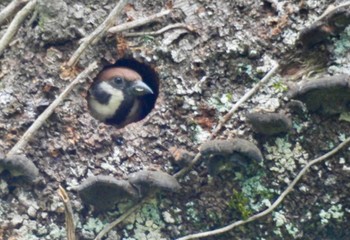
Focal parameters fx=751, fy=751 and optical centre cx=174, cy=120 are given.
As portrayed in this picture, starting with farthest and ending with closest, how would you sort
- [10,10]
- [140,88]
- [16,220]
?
1. [140,88]
2. [10,10]
3. [16,220]

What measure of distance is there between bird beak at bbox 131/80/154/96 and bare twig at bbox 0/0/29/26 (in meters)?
0.56

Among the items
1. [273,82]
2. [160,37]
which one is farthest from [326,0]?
[160,37]

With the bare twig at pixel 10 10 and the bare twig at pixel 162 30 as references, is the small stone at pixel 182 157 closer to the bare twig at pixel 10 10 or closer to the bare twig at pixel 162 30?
the bare twig at pixel 162 30

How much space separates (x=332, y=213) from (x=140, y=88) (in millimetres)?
981

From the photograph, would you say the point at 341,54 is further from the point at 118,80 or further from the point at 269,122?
the point at 118,80

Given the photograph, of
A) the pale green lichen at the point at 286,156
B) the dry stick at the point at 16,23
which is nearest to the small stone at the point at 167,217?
the pale green lichen at the point at 286,156

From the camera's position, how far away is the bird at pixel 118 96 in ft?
10.1

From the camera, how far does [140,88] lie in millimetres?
3090

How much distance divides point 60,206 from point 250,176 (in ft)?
2.10

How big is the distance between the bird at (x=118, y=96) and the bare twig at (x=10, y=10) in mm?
407

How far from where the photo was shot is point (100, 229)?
2.49 m

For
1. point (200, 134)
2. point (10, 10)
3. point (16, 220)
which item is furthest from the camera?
point (10, 10)

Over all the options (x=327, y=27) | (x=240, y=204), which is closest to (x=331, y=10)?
(x=327, y=27)

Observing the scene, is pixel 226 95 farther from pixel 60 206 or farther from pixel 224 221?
pixel 60 206
